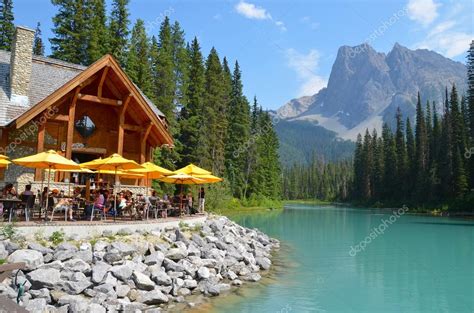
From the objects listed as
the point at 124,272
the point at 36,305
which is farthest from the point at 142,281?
the point at 36,305

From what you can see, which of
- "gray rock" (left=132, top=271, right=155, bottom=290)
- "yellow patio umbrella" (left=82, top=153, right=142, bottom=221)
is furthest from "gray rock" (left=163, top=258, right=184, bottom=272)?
"yellow patio umbrella" (left=82, top=153, right=142, bottom=221)

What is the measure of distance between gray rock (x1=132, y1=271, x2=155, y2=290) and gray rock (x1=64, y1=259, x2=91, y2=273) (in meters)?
1.35

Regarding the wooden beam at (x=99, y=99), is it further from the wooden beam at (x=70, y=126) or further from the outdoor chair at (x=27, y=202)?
the outdoor chair at (x=27, y=202)

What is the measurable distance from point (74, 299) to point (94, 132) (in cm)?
1346

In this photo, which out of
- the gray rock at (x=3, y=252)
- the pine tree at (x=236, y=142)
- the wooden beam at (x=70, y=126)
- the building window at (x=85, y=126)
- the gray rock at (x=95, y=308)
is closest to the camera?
Answer: the gray rock at (x=95, y=308)

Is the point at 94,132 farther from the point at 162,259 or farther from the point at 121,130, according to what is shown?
the point at 162,259

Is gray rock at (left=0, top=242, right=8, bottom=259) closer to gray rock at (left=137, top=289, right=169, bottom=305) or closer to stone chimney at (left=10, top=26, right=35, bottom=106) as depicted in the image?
gray rock at (left=137, top=289, right=169, bottom=305)

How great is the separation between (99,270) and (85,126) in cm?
1207

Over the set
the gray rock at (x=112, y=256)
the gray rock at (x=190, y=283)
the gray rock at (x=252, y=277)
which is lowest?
the gray rock at (x=252, y=277)

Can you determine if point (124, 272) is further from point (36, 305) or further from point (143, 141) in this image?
point (143, 141)

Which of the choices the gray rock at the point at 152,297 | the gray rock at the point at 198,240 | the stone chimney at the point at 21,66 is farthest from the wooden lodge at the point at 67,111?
the gray rock at the point at 152,297

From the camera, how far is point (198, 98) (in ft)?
161

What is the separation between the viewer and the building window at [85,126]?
22.5m

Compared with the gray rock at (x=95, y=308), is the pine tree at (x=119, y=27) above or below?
above
